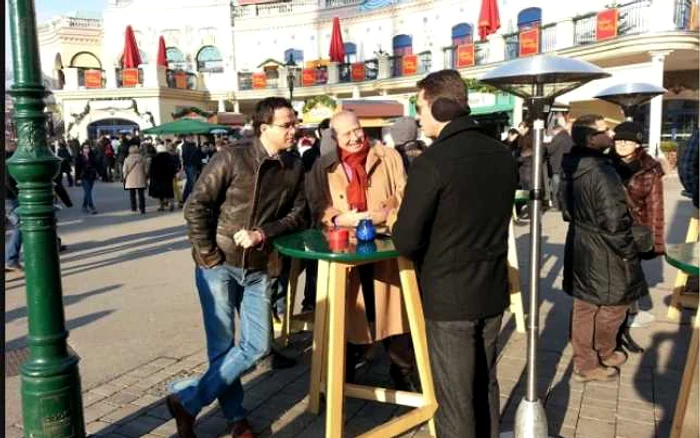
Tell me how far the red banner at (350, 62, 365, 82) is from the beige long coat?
2738 cm

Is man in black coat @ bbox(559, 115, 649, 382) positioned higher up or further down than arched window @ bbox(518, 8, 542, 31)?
further down

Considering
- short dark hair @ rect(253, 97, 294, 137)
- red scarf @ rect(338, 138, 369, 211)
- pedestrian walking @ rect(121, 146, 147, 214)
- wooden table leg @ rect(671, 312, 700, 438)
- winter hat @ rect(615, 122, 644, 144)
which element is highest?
short dark hair @ rect(253, 97, 294, 137)

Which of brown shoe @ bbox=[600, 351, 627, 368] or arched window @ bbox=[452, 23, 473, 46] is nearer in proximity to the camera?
brown shoe @ bbox=[600, 351, 627, 368]

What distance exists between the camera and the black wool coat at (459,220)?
2.41 m

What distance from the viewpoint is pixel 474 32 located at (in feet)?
93.0

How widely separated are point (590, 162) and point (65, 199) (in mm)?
7878

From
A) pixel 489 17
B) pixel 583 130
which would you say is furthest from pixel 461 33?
pixel 583 130

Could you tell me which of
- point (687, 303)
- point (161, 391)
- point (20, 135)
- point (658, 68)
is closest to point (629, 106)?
point (687, 303)

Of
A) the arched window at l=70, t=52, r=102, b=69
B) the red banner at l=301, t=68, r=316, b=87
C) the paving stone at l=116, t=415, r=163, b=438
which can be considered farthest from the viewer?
the arched window at l=70, t=52, r=102, b=69

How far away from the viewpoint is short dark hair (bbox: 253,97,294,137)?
313 centimetres

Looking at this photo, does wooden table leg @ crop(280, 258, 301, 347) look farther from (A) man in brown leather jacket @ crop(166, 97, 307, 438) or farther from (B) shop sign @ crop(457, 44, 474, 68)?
(B) shop sign @ crop(457, 44, 474, 68)

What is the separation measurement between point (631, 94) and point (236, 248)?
5.06 m

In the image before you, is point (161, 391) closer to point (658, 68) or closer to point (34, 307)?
point (34, 307)

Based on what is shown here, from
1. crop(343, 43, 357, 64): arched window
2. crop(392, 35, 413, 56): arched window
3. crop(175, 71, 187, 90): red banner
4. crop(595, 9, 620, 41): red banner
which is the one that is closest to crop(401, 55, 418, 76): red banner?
crop(392, 35, 413, 56): arched window
